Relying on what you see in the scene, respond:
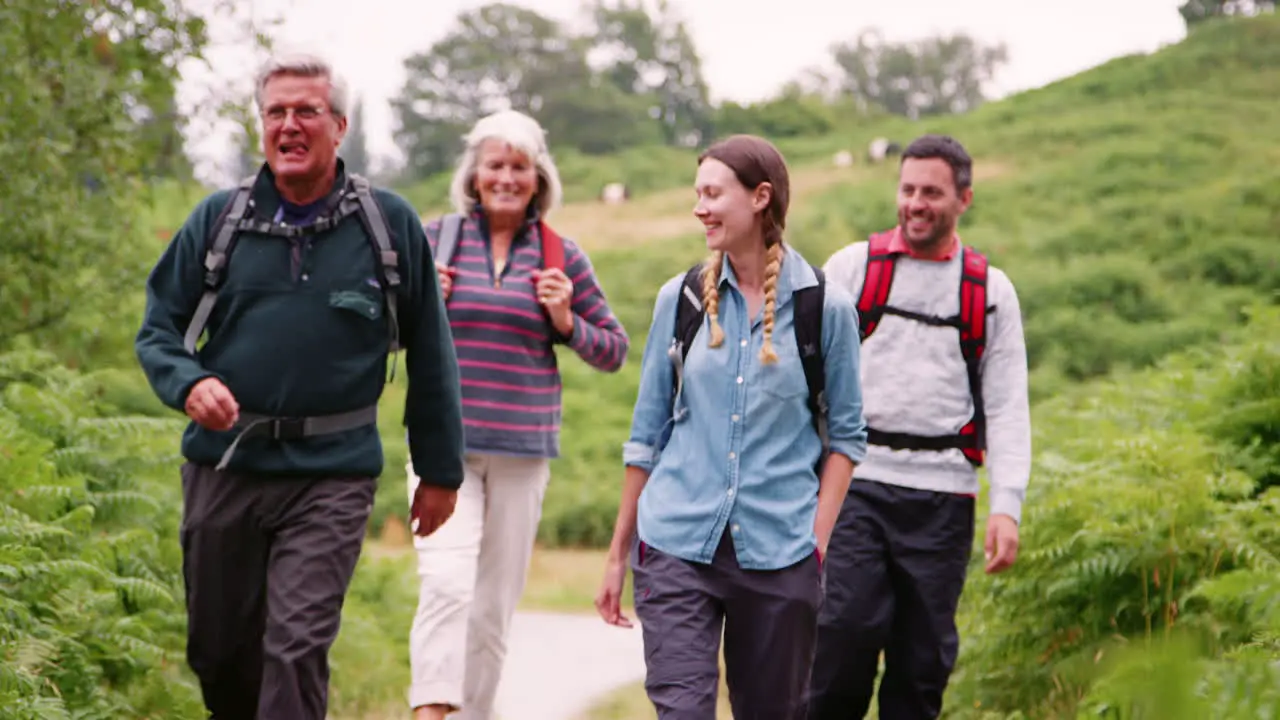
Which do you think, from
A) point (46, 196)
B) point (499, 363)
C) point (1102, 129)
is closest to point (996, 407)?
point (499, 363)

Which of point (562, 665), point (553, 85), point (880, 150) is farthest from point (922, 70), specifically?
point (562, 665)

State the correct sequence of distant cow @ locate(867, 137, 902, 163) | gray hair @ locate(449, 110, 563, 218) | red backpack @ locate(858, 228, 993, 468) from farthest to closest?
distant cow @ locate(867, 137, 902, 163)
gray hair @ locate(449, 110, 563, 218)
red backpack @ locate(858, 228, 993, 468)

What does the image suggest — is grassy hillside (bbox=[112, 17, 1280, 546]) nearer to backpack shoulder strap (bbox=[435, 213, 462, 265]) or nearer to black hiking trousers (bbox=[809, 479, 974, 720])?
backpack shoulder strap (bbox=[435, 213, 462, 265])

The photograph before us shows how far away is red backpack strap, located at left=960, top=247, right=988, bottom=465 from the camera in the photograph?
5578 mm

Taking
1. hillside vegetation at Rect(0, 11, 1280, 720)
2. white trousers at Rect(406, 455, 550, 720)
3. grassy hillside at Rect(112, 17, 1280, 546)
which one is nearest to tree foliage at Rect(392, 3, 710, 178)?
grassy hillside at Rect(112, 17, 1280, 546)

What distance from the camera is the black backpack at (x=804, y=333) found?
4.42 meters

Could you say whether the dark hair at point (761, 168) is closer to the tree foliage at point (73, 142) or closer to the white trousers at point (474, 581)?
the white trousers at point (474, 581)

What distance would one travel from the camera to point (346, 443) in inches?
185

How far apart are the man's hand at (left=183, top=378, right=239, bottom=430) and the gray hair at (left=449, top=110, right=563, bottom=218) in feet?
7.45

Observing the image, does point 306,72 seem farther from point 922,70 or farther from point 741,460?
point 922,70

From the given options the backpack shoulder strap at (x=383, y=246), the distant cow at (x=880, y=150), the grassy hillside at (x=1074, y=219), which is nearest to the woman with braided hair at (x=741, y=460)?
the backpack shoulder strap at (x=383, y=246)

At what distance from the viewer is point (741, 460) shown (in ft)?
14.4

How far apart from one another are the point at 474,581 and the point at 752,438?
2.16 metres

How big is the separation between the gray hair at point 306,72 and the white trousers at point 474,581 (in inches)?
66.6
